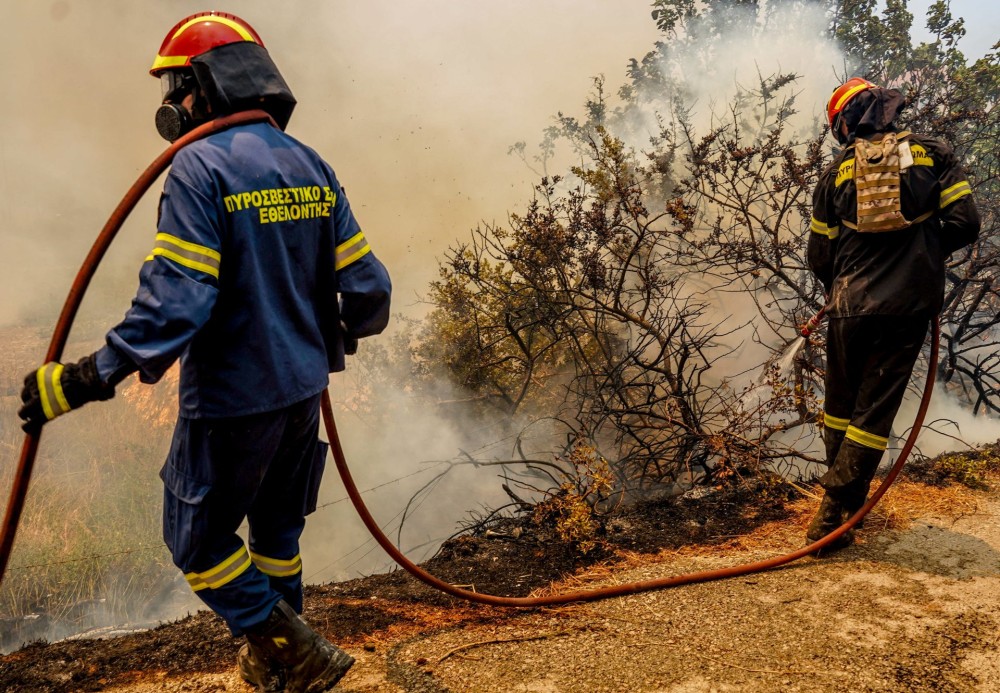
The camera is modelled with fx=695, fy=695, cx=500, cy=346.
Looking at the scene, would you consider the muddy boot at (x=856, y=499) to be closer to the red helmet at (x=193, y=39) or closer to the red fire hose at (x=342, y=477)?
the red fire hose at (x=342, y=477)

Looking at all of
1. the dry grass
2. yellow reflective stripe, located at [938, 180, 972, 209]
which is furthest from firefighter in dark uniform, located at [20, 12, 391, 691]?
yellow reflective stripe, located at [938, 180, 972, 209]

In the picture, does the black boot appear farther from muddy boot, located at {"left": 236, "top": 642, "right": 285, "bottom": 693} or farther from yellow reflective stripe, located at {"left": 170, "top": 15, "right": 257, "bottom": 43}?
yellow reflective stripe, located at {"left": 170, "top": 15, "right": 257, "bottom": 43}

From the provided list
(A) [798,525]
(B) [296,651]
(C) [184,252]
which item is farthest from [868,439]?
(C) [184,252]

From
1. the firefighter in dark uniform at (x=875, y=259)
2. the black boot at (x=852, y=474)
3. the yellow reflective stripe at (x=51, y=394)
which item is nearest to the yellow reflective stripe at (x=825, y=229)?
the firefighter in dark uniform at (x=875, y=259)

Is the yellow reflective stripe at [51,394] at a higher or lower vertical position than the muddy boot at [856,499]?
higher

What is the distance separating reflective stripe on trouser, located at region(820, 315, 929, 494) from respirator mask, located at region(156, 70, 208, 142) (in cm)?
309

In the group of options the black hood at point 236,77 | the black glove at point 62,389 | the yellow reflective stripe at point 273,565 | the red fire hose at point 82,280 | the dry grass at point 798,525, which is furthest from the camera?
the dry grass at point 798,525

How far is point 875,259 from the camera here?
343 centimetres

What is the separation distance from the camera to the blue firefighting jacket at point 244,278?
6.21 ft

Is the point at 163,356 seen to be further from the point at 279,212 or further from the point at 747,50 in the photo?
the point at 747,50

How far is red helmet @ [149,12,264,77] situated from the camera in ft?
7.19

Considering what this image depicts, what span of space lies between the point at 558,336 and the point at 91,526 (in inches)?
175

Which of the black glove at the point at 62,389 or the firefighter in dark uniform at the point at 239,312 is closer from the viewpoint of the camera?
the black glove at the point at 62,389

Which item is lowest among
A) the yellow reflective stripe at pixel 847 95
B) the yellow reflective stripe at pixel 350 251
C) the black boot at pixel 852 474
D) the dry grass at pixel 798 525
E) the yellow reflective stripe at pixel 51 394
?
the dry grass at pixel 798 525
